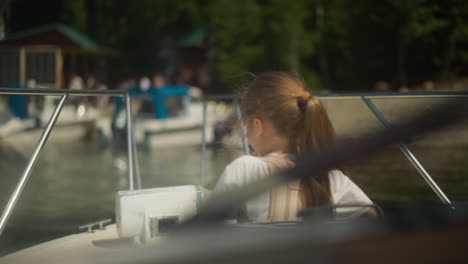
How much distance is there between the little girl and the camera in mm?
1734

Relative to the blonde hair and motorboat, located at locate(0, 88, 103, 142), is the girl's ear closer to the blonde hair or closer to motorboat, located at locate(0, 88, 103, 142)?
the blonde hair

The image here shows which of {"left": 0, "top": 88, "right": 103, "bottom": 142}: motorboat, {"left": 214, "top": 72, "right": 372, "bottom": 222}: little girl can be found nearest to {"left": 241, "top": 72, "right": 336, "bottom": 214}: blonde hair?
{"left": 214, "top": 72, "right": 372, "bottom": 222}: little girl

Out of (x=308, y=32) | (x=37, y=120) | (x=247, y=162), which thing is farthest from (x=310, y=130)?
(x=308, y=32)

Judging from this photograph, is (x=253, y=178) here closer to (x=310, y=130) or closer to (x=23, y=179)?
(x=310, y=130)

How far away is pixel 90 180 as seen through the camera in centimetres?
1032

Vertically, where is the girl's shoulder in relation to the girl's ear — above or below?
below

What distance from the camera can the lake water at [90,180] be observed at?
2646 millimetres

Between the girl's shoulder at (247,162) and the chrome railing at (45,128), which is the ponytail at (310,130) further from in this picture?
the chrome railing at (45,128)

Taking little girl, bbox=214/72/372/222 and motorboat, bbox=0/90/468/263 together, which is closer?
motorboat, bbox=0/90/468/263

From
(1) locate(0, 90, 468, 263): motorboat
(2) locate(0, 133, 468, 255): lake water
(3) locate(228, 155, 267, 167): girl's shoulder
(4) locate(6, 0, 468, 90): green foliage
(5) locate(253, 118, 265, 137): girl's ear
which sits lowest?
(2) locate(0, 133, 468, 255): lake water

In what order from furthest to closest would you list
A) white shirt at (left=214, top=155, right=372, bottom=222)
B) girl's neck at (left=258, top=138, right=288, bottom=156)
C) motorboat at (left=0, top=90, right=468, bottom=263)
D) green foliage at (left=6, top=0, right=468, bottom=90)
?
green foliage at (left=6, top=0, right=468, bottom=90) → girl's neck at (left=258, top=138, right=288, bottom=156) → white shirt at (left=214, top=155, right=372, bottom=222) → motorboat at (left=0, top=90, right=468, bottom=263)

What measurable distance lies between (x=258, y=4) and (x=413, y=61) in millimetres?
6953

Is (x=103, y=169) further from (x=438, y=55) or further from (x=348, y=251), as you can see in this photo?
(x=438, y=55)

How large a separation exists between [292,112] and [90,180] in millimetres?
8854
